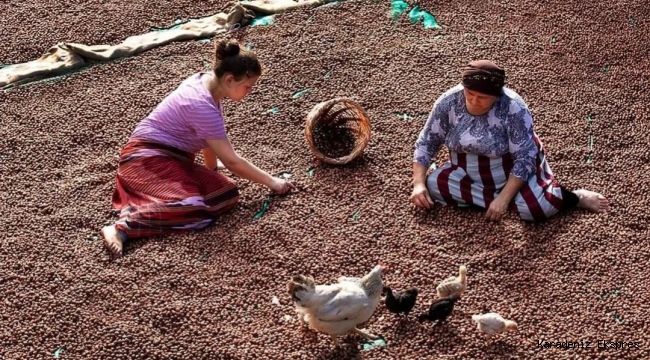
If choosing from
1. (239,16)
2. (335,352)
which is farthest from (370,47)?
(335,352)

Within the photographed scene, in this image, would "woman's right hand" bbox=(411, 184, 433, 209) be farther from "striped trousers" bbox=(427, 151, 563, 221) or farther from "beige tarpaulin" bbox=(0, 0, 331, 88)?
"beige tarpaulin" bbox=(0, 0, 331, 88)

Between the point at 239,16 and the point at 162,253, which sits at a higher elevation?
the point at 239,16

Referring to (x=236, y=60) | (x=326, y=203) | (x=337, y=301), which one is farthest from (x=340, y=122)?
(x=337, y=301)

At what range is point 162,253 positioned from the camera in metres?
4.14

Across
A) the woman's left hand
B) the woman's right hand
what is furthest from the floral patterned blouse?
the woman's right hand

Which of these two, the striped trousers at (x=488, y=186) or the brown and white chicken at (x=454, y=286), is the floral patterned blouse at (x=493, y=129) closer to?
the striped trousers at (x=488, y=186)

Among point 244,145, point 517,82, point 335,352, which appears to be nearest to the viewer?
point 335,352

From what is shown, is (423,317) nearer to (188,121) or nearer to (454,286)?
(454,286)

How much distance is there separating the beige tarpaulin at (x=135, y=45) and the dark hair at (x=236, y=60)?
1.90m

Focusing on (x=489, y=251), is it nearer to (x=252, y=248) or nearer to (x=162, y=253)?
(x=252, y=248)

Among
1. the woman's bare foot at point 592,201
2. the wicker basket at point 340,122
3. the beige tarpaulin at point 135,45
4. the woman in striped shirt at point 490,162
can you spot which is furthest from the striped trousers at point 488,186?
the beige tarpaulin at point 135,45

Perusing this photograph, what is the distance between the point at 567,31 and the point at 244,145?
8.67 ft

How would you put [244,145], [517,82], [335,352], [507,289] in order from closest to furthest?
[335,352], [507,289], [244,145], [517,82]

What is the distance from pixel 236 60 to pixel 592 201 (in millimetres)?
2084
